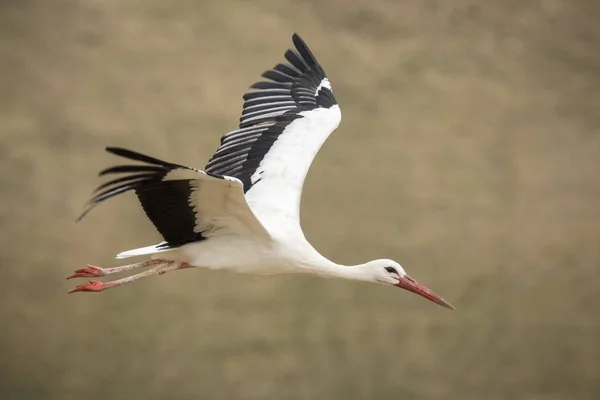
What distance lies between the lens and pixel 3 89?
5609 millimetres

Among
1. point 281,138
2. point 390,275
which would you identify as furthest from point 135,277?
point 390,275

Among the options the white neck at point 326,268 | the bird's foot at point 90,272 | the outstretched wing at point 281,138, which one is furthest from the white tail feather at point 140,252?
the white neck at point 326,268

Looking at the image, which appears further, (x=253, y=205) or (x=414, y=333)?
(x=414, y=333)

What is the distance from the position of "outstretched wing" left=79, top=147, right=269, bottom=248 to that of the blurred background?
179cm

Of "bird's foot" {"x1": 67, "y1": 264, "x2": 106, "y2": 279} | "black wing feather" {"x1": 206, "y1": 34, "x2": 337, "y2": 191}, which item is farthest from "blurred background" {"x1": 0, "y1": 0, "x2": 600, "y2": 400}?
"bird's foot" {"x1": 67, "y1": 264, "x2": 106, "y2": 279}

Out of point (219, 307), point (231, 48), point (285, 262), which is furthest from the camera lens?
point (231, 48)

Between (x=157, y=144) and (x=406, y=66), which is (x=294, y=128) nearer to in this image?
(x=157, y=144)

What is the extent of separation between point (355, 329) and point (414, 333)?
352 mm

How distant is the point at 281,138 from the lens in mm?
4383

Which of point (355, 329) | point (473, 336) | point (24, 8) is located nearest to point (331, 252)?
point (355, 329)

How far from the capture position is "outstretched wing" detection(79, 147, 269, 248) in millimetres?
3103

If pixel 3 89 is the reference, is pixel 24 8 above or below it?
above

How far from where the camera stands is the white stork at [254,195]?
11.2 ft

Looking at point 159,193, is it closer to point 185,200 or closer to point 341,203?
point 185,200
